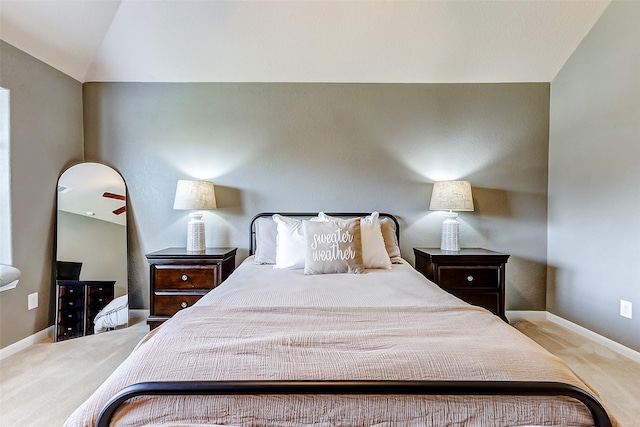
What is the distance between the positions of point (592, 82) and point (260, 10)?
2.84 metres

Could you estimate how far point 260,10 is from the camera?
2.66m

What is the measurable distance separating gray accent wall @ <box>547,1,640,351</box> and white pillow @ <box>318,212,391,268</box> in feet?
5.87

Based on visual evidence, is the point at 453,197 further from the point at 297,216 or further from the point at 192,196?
the point at 192,196

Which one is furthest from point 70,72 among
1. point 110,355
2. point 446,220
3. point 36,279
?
point 446,220

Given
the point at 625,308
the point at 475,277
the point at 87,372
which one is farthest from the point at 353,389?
the point at 625,308

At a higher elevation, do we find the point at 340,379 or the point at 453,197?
the point at 453,197

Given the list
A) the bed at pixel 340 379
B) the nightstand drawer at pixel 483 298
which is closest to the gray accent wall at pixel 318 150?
the nightstand drawer at pixel 483 298

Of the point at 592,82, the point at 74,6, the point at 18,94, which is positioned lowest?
the point at 18,94

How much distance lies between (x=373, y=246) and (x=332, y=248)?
15.2 inches

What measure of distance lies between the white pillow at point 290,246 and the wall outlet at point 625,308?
2474mm

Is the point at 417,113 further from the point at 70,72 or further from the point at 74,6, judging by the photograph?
the point at 70,72

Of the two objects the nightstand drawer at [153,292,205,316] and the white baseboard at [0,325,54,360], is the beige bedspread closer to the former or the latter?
the nightstand drawer at [153,292,205,316]

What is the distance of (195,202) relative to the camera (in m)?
2.89

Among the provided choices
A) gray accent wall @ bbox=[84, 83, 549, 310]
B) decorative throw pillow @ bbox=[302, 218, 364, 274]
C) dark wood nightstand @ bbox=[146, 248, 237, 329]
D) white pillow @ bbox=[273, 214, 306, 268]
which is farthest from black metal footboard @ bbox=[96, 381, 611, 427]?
gray accent wall @ bbox=[84, 83, 549, 310]
